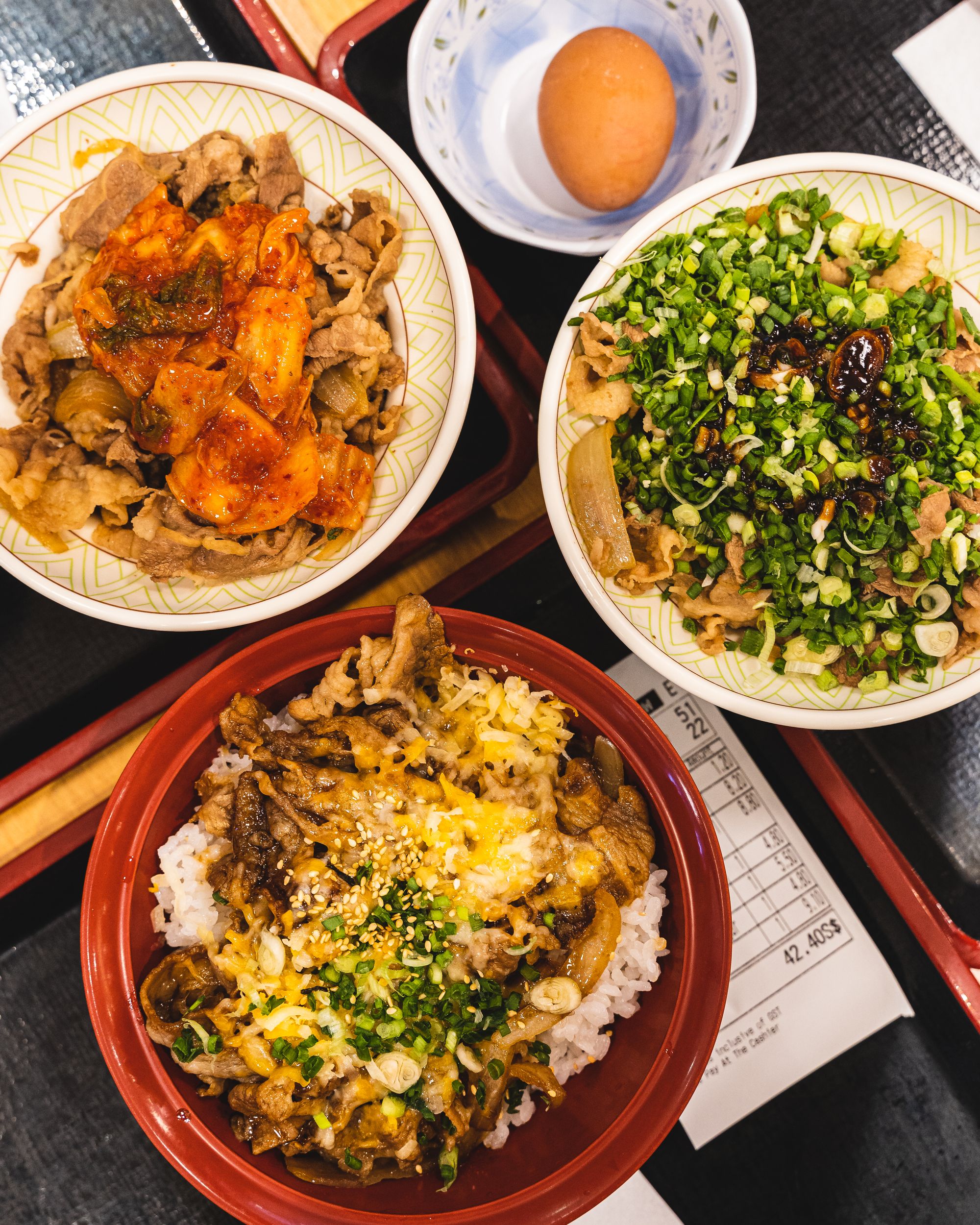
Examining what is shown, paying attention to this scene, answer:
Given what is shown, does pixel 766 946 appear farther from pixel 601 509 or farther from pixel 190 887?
pixel 190 887

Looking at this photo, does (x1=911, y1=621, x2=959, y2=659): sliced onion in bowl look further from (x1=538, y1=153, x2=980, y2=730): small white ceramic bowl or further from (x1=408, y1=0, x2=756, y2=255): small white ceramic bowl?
(x1=408, y1=0, x2=756, y2=255): small white ceramic bowl

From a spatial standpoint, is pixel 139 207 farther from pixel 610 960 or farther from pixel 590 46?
pixel 610 960

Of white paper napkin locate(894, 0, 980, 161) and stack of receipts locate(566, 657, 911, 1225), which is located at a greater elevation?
white paper napkin locate(894, 0, 980, 161)

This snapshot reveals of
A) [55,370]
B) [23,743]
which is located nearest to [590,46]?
[55,370]

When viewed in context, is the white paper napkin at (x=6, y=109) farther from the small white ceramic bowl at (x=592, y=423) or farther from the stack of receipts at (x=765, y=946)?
the stack of receipts at (x=765, y=946)

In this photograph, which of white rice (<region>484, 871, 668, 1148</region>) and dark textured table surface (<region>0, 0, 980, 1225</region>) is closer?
white rice (<region>484, 871, 668, 1148</region>)

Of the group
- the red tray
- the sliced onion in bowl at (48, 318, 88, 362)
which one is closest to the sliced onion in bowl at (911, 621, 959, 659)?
the red tray
